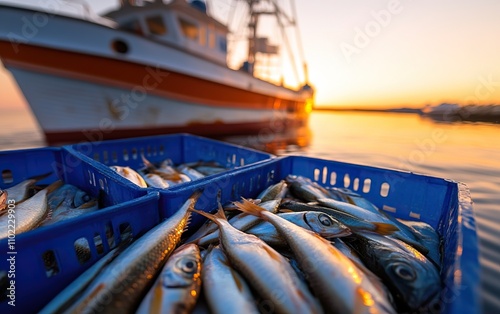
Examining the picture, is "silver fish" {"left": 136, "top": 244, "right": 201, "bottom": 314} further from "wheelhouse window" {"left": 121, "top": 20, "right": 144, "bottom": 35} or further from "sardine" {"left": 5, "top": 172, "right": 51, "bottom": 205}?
"wheelhouse window" {"left": 121, "top": 20, "right": 144, "bottom": 35}

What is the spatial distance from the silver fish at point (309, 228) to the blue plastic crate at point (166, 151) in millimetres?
1253

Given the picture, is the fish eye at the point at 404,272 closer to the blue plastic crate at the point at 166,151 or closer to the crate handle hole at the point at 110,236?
the crate handle hole at the point at 110,236

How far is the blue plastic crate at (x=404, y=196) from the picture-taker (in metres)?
1.05

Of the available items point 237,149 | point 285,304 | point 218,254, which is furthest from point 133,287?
point 237,149

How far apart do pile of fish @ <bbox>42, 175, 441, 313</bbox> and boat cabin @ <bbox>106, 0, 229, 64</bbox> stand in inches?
337

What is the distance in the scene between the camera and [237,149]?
138 inches

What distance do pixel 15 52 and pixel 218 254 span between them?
8.93m

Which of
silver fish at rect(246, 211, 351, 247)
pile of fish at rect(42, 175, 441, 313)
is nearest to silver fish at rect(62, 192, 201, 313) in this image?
pile of fish at rect(42, 175, 441, 313)

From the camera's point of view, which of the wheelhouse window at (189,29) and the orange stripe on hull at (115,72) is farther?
the wheelhouse window at (189,29)

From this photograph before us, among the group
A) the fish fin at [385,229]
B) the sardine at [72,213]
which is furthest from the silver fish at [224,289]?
the sardine at [72,213]

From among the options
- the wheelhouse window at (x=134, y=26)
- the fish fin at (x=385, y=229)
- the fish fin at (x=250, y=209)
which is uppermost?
the wheelhouse window at (x=134, y=26)

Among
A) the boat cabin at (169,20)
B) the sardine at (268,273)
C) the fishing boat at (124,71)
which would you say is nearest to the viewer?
the sardine at (268,273)

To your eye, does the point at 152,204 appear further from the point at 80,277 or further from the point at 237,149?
the point at 237,149

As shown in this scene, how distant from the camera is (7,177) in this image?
269cm
